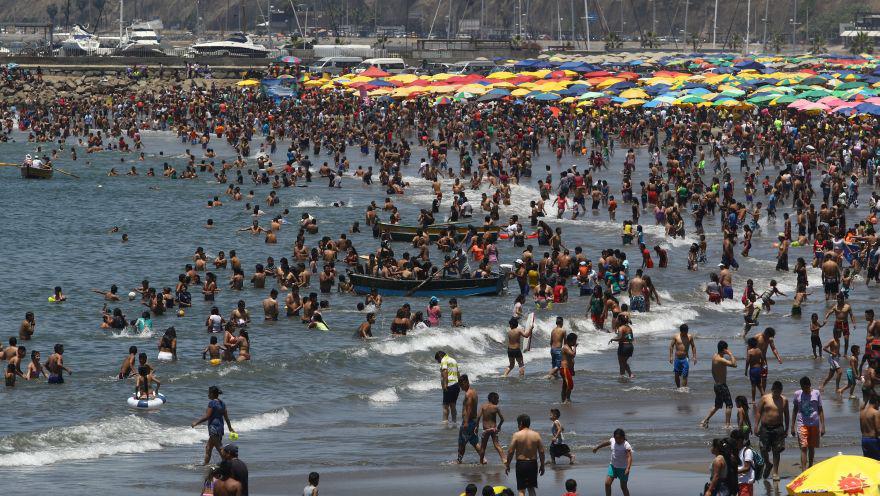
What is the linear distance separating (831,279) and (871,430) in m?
13.6

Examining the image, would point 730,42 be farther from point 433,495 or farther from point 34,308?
point 433,495

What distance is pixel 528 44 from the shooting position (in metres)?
110

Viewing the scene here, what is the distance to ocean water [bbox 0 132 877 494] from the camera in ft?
56.5

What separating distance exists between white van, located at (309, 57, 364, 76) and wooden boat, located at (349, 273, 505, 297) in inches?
2345

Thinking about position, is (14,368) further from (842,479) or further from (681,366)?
(842,479)

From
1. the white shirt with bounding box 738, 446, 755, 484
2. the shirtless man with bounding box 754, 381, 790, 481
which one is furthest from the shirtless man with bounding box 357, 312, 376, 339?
the white shirt with bounding box 738, 446, 755, 484

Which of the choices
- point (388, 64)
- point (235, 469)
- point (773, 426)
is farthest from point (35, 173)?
point (773, 426)

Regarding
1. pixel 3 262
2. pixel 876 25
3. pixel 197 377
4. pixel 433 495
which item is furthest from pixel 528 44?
pixel 433 495

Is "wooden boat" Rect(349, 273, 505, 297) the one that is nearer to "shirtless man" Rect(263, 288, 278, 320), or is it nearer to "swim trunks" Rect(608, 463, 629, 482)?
"shirtless man" Rect(263, 288, 278, 320)

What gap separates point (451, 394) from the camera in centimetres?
1850

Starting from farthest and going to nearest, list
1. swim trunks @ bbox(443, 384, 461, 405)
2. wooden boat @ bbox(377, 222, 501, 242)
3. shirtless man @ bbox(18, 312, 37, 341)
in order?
wooden boat @ bbox(377, 222, 501, 242)
shirtless man @ bbox(18, 312, 37, 341)
swim trunks @ bbox(443, 384, 461, 405)

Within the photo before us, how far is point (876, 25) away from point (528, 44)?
5561cm

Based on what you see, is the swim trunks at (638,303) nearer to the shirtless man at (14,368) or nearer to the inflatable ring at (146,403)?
the inflatable ring at (146,403)

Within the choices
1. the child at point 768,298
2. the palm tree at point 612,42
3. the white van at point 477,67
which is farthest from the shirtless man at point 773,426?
the palm tree at point 612,42
